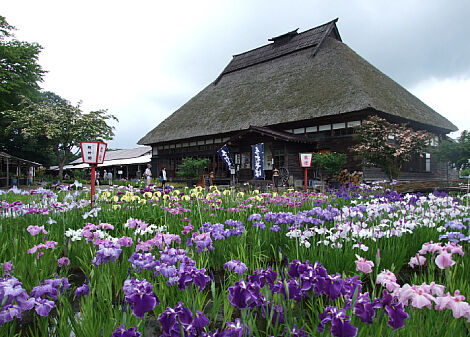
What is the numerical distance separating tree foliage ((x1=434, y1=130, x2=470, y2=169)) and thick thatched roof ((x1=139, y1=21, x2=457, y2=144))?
5.38 ft

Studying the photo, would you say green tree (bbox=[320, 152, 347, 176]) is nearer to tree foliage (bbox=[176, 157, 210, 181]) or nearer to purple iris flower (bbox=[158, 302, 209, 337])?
tree foliage (bbox=[176, 157, 210, 181])

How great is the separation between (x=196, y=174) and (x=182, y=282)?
16916 mm

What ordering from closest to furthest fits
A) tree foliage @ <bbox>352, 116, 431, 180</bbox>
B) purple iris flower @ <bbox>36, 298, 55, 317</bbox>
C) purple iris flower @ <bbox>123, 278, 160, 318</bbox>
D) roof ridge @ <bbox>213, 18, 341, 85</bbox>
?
purple iris flower @ <bbox>123, 278, 160, 318</bbox> → purple iris flower @ <bbox>36, 298, 55, 317</bbox> → tree foliage @ <bbox>352, 116, 431, 180</bbox> → roof ridge @ <bbox>213, 18, 341, 85</bbox>

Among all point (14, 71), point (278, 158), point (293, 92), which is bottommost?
point (278, 158)

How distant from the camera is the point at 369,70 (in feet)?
56.9

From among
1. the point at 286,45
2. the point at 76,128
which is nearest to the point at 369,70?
the point at 286,45

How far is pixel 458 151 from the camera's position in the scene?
46.3 feet

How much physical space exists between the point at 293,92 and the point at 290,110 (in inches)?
72.4

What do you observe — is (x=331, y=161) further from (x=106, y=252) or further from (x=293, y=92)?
(x=106, y=252)

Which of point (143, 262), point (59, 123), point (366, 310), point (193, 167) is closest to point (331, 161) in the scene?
point (193, 167)

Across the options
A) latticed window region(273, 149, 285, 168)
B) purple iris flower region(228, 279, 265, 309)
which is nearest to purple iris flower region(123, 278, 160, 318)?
purple iris flower region(228, 279, 265, 309)

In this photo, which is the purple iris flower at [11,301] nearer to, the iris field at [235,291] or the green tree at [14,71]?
the iris field at [235,291]

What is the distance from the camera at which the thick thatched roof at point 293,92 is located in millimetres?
13867

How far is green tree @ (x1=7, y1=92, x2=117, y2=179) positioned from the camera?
2236cm
